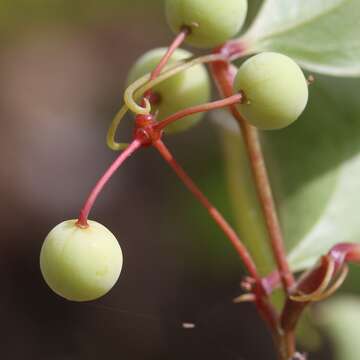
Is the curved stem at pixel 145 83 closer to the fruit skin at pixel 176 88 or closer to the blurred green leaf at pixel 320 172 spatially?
the fruit skin at pixel 176 88

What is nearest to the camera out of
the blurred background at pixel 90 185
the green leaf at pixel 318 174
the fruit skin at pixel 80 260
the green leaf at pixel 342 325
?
the fruit skin at pixel 80 260

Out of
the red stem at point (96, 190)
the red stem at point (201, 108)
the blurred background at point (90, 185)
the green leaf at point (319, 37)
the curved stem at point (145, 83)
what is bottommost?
the red stem at point (96, 190)

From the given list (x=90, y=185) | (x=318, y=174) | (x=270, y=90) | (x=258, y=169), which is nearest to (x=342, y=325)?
(x=318, y=174)

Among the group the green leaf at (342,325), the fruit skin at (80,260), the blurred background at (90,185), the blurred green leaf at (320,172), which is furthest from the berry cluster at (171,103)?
the blurred background at (90,185)

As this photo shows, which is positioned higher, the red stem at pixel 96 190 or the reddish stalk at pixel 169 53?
the reddish stalk at pixel 169 53

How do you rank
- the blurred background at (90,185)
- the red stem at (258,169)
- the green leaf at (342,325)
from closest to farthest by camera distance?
the red stem at (258,169), the green leaf at (342,325), the blurred background at (90,185)

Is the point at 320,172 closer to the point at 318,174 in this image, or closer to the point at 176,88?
the point at 318,174

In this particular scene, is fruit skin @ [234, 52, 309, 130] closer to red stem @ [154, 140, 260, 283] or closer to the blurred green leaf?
red stem @ [154, 140, 260, 283]

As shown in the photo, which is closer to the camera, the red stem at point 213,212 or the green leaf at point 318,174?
the red stem at point 213,212
